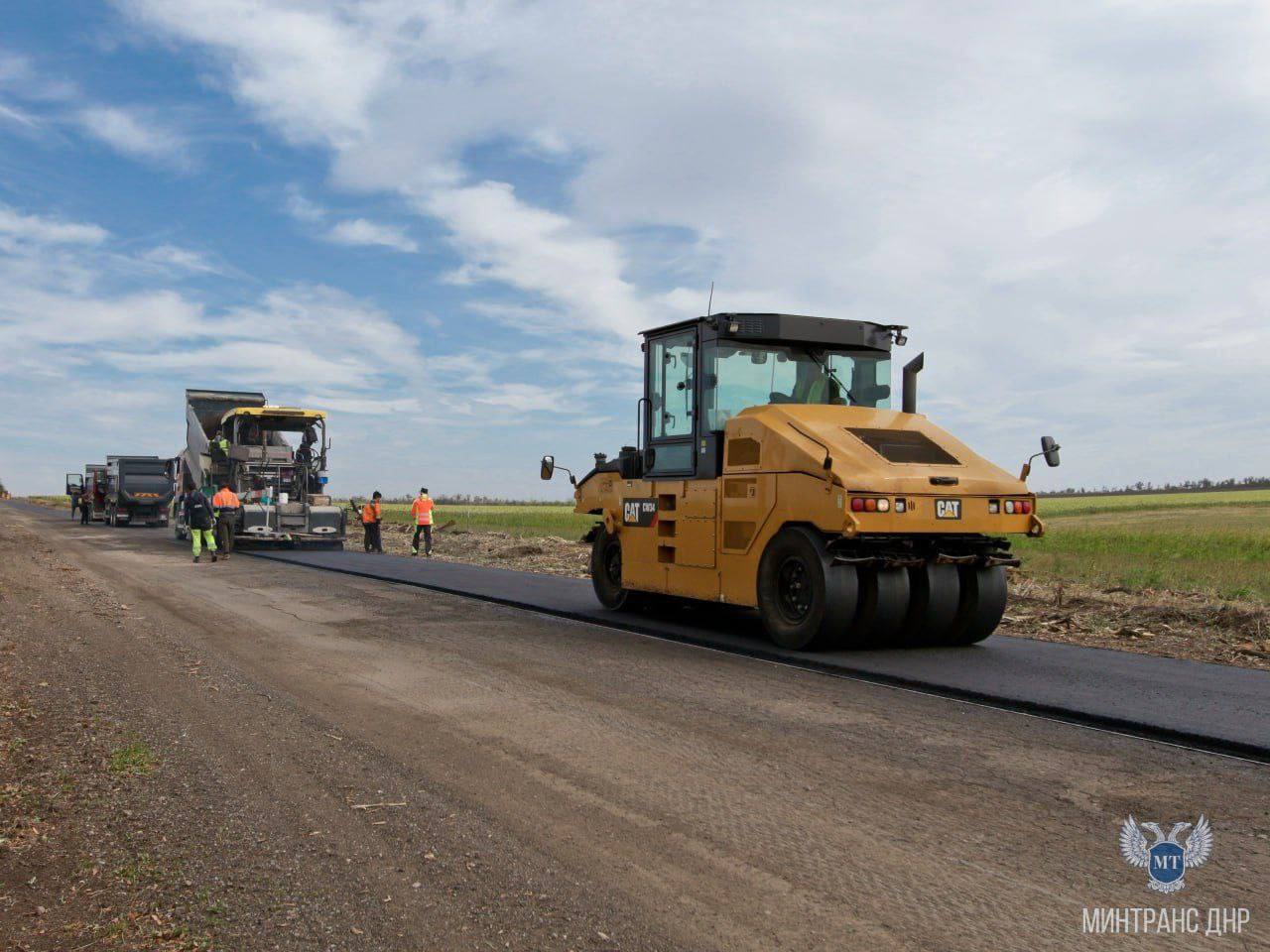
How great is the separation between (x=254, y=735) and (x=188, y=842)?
68.5 inches

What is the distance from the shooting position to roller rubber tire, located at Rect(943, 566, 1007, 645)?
9039mm

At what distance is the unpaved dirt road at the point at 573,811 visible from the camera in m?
3.24

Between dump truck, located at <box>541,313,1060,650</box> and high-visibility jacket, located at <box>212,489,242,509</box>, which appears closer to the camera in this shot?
dump truck, located at <box>541,313,1060,650</box>

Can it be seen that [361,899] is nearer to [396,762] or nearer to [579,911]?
[579,911]

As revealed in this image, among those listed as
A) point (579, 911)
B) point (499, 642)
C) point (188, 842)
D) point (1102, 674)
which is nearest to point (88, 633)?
point (499, 642)

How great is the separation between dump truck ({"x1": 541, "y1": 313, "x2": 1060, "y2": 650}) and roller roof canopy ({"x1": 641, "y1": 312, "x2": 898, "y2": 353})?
14 millimetres

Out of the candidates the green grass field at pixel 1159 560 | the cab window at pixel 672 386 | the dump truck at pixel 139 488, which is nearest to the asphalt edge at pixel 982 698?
the cab window at pixel 672 386

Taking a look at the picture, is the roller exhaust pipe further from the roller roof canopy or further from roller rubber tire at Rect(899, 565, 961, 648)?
roller rubber tire at Rect(899, 565, 961, 648)

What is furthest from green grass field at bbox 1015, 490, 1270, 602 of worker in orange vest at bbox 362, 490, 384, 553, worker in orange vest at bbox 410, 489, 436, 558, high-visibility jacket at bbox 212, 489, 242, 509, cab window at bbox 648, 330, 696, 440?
high-visibility jacket at bbox 212, 489, 242, 509

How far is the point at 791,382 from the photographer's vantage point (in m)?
9.84

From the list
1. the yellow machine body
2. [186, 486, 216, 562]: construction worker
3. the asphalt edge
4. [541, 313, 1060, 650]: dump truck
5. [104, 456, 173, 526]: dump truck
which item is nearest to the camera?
the asphalt edge

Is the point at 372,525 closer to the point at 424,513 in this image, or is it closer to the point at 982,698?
Answer: the point at 424,513

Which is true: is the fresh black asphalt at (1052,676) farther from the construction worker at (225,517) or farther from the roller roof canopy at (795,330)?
the construction worker at (225,517)

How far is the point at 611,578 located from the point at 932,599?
4072 mm
